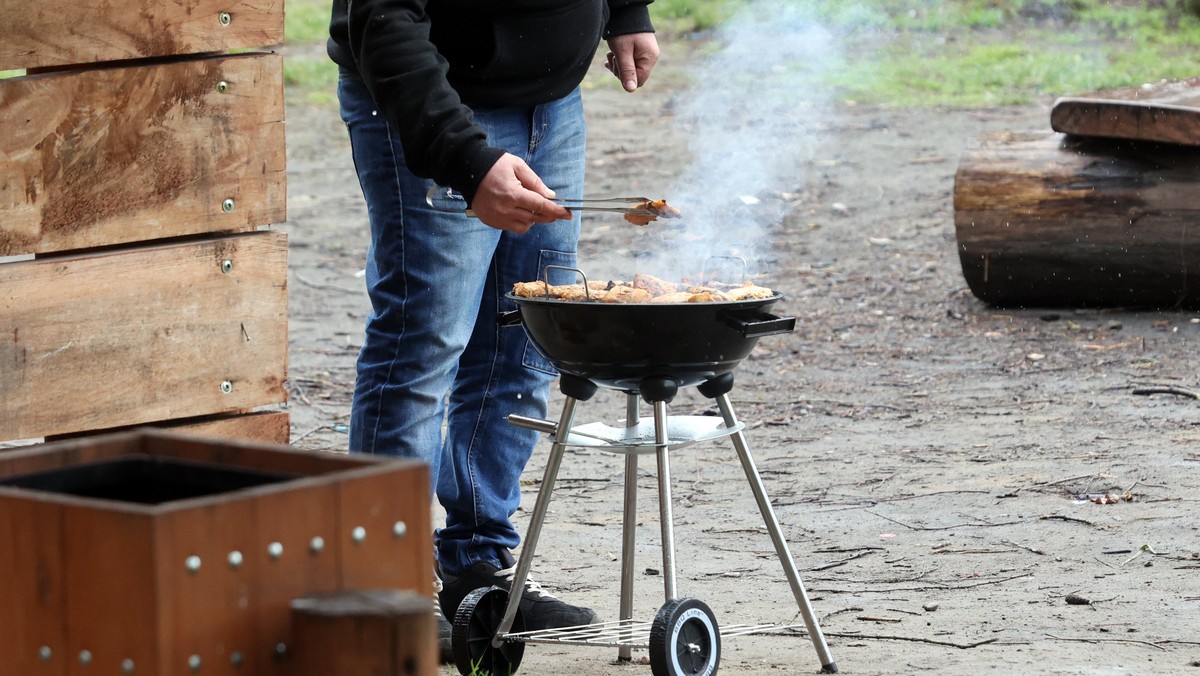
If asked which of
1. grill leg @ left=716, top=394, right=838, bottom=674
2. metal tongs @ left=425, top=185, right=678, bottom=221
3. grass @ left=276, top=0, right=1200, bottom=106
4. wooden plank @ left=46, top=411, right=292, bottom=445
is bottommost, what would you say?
grill leg @ left=716, top=394, right=838, bottom=674

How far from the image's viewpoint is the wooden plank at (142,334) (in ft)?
10.4

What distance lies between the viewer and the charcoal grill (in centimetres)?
276

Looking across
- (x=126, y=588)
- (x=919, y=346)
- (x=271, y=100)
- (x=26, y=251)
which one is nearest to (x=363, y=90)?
(x=271, y=100)

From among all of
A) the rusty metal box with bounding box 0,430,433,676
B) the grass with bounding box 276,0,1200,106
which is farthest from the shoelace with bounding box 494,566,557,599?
the grass with bounding box 276,0,1200,106

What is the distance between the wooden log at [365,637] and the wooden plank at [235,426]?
1876 millimetres

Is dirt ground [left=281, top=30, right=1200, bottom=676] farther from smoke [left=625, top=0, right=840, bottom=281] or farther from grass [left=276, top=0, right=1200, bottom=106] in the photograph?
grass [left=276, top=0, right=1200, bottom=106]

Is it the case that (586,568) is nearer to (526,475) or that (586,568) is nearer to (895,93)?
(526,475)

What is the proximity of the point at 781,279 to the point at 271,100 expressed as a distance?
4.39 m

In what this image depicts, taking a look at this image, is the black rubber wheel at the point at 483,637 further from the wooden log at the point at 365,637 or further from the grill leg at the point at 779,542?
the wooden log at the point at 365,637

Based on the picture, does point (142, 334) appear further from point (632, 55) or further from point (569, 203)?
point (632, 55)

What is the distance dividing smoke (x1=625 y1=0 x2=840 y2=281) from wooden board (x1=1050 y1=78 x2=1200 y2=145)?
1.58 m

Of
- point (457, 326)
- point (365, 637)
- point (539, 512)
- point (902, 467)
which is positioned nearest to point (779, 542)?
point (539, 512)

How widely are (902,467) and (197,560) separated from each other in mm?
3586

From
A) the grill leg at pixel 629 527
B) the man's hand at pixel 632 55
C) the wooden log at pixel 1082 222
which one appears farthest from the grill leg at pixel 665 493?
the wooden log at pixel 1082 222
